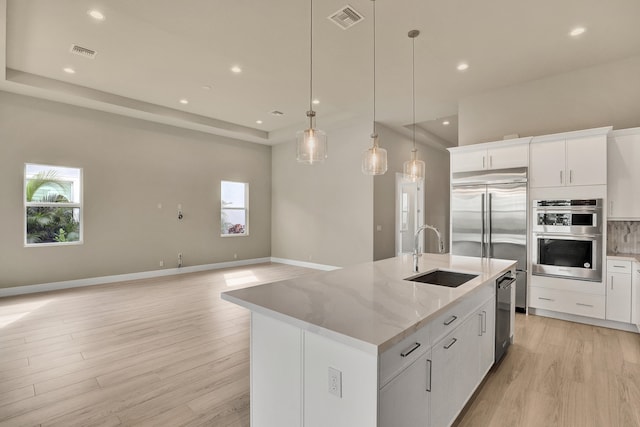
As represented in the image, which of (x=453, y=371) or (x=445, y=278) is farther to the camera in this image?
(x=445, y=278)

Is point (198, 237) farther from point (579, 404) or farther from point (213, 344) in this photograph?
point (579, 404)

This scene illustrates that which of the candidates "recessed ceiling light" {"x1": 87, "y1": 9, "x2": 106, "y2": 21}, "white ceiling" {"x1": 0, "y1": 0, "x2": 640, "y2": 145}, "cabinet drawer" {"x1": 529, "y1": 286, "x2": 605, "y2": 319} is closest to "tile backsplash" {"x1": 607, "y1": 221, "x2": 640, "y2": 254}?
"cabinet drawer" {"x1": 529, "y1": 286, "x2": 605, "y2": 319}

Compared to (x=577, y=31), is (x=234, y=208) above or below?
below

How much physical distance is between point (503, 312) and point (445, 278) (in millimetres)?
667

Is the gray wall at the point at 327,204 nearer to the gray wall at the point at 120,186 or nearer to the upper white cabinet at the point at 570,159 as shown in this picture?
the gray wall at the point at 120,186

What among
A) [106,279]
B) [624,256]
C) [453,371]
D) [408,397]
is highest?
[624,256]

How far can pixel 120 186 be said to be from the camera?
6027 mm

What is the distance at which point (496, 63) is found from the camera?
410 cm

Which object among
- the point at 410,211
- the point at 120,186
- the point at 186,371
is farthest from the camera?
the point at 410,211

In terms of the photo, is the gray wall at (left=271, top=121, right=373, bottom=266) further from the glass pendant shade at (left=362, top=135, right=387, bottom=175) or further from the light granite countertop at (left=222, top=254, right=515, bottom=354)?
the light granite countertop at (left=222, top=254, right=515, bottom=354)

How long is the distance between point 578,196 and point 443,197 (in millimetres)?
5671

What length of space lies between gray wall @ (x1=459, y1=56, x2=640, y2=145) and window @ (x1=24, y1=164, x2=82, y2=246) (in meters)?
6.84

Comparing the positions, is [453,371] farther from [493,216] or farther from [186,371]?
[493,216]

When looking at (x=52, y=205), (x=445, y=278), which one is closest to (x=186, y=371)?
(x=445, y=278)
